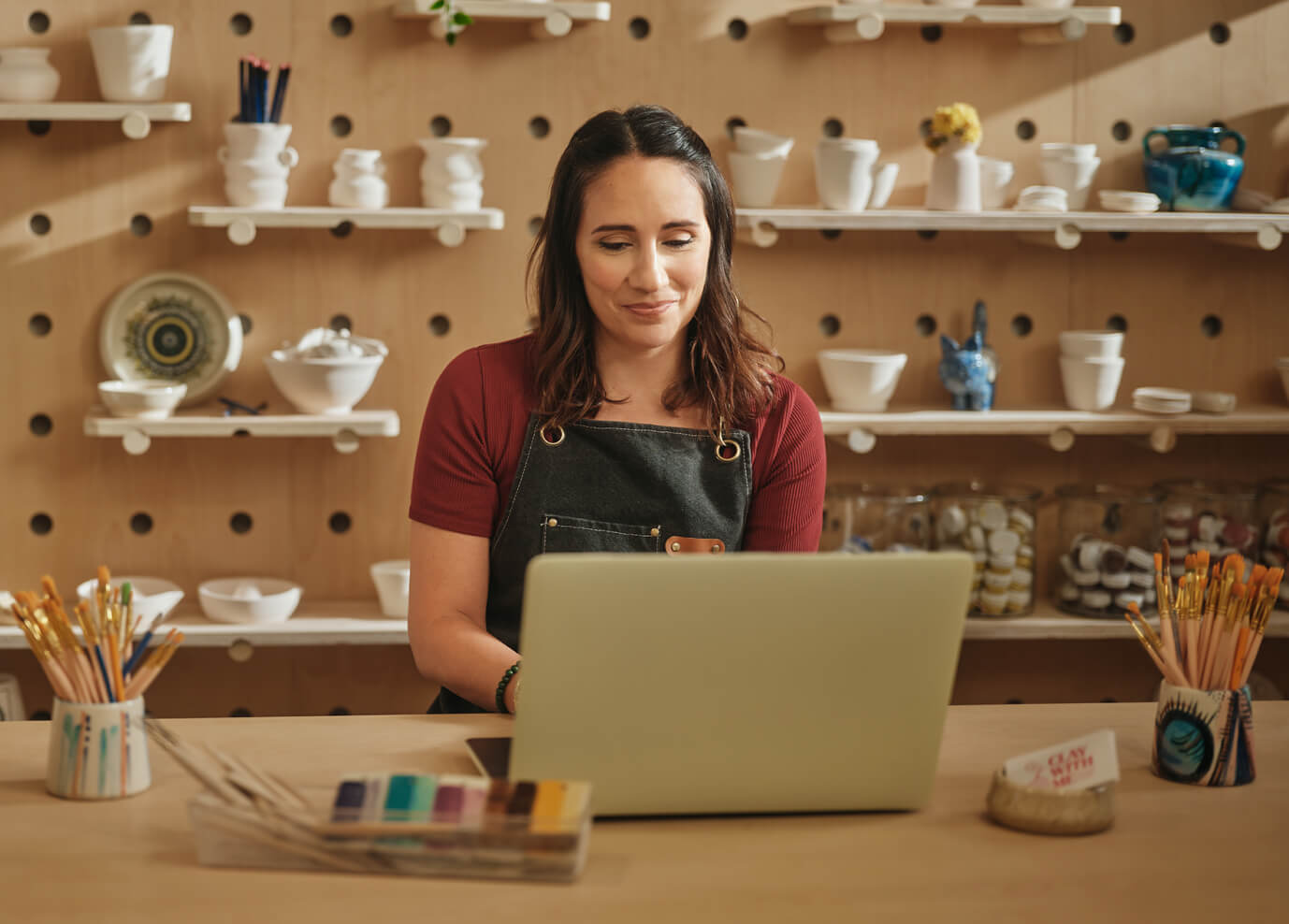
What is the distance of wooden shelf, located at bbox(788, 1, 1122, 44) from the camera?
286 cm

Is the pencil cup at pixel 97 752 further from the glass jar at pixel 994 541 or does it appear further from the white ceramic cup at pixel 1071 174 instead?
the white ceramic cup at pixel 1071 174

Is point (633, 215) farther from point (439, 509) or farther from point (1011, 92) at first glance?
point (1011, 92)

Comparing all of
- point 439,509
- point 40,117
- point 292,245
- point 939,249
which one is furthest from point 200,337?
point 939,249

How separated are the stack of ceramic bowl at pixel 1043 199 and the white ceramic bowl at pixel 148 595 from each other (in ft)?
6.61

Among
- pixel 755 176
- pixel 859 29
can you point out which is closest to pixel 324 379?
pixel 755 176

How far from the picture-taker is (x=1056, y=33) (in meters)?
2.97

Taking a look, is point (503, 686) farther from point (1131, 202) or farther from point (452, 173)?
point (1131, 202)

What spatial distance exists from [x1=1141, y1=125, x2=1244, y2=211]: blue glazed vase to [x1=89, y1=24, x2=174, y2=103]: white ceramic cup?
2.16m

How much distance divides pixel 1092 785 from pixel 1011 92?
2251 millimetres

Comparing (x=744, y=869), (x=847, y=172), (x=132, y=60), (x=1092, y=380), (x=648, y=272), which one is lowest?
(x=744, y=869)

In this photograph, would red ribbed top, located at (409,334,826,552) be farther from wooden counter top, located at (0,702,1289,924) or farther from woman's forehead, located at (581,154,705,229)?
wooden counter top, located at (0,702,1289,924)

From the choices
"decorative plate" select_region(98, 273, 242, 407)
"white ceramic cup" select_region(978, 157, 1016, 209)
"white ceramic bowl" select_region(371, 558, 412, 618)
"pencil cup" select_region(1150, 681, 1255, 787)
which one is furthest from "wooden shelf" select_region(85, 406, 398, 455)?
"pencil cup" select_region(1150, 681, 1255, 787)

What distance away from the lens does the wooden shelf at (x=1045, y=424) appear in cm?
289

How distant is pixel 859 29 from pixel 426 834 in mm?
2260
